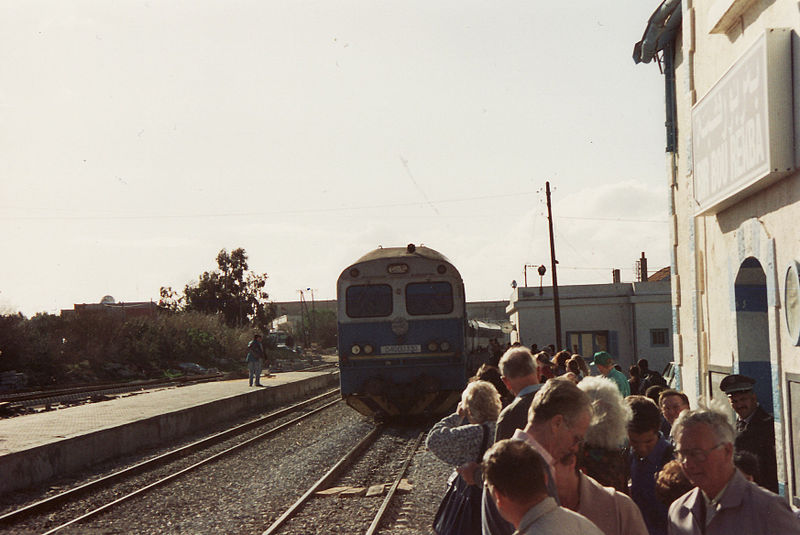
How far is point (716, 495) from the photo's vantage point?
9.61 ft

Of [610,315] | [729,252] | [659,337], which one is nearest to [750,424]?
[729,252]

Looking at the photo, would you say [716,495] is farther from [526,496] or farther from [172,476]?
[172,476]

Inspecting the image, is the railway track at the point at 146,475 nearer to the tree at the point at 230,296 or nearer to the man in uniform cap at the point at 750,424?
the man in uniform cap at the point at 750,424

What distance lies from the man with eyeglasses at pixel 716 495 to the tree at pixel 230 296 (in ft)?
206

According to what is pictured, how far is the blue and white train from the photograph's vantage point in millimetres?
A: 15492

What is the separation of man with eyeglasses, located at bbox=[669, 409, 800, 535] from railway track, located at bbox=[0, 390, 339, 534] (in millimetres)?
7058

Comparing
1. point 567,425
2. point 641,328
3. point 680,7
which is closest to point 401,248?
point 680,7

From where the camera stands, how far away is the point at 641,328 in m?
32.7

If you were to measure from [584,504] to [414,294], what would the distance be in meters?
12.7

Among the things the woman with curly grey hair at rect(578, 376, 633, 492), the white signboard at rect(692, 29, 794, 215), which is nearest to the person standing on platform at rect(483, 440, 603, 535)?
the woman with curly grey hair at rect(578, 376, 633, 492)

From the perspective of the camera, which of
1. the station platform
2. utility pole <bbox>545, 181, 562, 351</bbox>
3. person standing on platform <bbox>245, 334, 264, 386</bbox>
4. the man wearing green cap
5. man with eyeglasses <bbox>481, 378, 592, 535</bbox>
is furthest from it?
utility pole <bbox>545, 181, 562, 351</bbox>

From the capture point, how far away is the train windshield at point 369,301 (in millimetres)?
15781

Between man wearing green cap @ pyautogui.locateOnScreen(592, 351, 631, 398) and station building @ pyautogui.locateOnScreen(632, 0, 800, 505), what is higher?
station building @ pyautogui.locateOnScreen(632, 0, 800, 505)

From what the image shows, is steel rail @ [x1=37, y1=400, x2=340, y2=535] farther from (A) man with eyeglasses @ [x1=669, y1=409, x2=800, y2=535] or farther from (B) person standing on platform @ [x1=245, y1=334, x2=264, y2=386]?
(A) man with eyeglasses @ [x1=669, y1=409, x2=800, y2=535]
